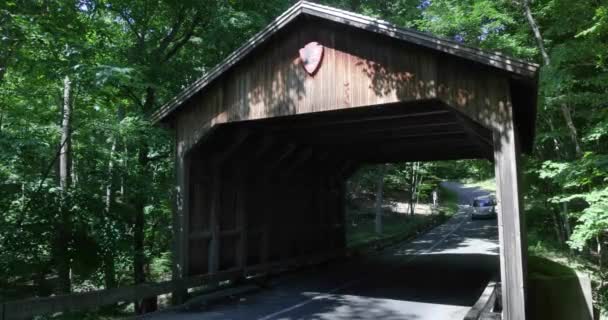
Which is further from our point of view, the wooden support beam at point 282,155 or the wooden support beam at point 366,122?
the wooden support beam at point 282,155

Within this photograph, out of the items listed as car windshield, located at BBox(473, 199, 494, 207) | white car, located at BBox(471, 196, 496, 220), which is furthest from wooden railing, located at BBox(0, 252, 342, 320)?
car windshield, located at BBox(473, 199, 494, 207)

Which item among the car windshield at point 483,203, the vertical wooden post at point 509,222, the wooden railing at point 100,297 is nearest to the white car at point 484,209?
the car windshield at point 483,203

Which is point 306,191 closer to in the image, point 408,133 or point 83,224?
point 408,133

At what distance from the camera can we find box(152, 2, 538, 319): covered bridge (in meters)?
7.61

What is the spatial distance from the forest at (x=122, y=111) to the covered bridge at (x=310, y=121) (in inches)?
54.7

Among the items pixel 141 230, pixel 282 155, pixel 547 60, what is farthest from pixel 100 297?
pixel 547 60

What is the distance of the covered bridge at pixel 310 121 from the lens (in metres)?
7.61

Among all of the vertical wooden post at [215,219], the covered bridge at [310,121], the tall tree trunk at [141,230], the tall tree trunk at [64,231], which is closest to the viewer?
the covered bridge at [310,121]

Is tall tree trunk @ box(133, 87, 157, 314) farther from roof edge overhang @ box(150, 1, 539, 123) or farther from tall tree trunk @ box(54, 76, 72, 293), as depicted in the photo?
roof edge overhang @ box(150, 1, 539, 123)

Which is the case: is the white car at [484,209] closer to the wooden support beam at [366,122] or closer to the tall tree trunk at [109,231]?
the wooden support beam at [366,122]

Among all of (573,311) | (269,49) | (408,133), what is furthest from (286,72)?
(573,311)

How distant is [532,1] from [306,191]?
29.4 ft

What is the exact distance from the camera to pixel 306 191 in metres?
15.9

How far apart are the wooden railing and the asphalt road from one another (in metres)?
0.57
